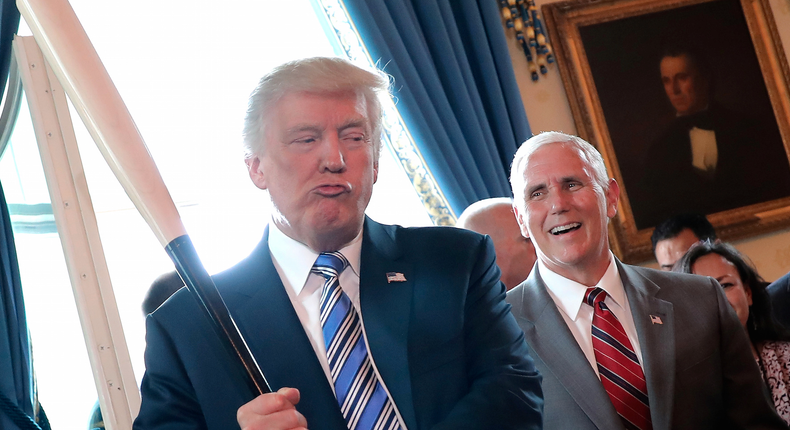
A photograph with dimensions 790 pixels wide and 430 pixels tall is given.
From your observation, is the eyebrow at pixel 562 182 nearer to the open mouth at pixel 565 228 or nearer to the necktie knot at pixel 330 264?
the open mouth at pixel 565 228

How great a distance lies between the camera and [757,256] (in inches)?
190

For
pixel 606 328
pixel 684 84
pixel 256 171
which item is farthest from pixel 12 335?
pixel 684 84

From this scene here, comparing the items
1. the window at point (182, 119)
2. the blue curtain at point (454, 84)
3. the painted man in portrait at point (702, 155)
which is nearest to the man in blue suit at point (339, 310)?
the window at point (182, 119)

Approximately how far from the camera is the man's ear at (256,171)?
70.2 inches

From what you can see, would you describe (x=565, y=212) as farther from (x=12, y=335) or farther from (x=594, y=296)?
(x=12, y=335)

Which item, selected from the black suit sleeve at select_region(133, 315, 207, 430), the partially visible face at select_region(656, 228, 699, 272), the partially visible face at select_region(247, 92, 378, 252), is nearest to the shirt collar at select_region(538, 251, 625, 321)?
the partially visible face at select_region(247, 92, 378, 252)

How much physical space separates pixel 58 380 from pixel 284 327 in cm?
171

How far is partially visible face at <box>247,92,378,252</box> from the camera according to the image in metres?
1.61

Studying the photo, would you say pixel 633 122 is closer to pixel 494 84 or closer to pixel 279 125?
pixel 494 84

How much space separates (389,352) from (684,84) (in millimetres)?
3994

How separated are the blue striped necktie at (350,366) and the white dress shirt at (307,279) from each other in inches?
1.1

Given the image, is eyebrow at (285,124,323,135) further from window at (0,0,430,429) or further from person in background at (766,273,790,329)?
person in background at (766,273,790,329)

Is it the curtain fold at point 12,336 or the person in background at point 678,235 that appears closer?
the curtain fold at point 12,336

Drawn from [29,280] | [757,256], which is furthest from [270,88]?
[757,256]
